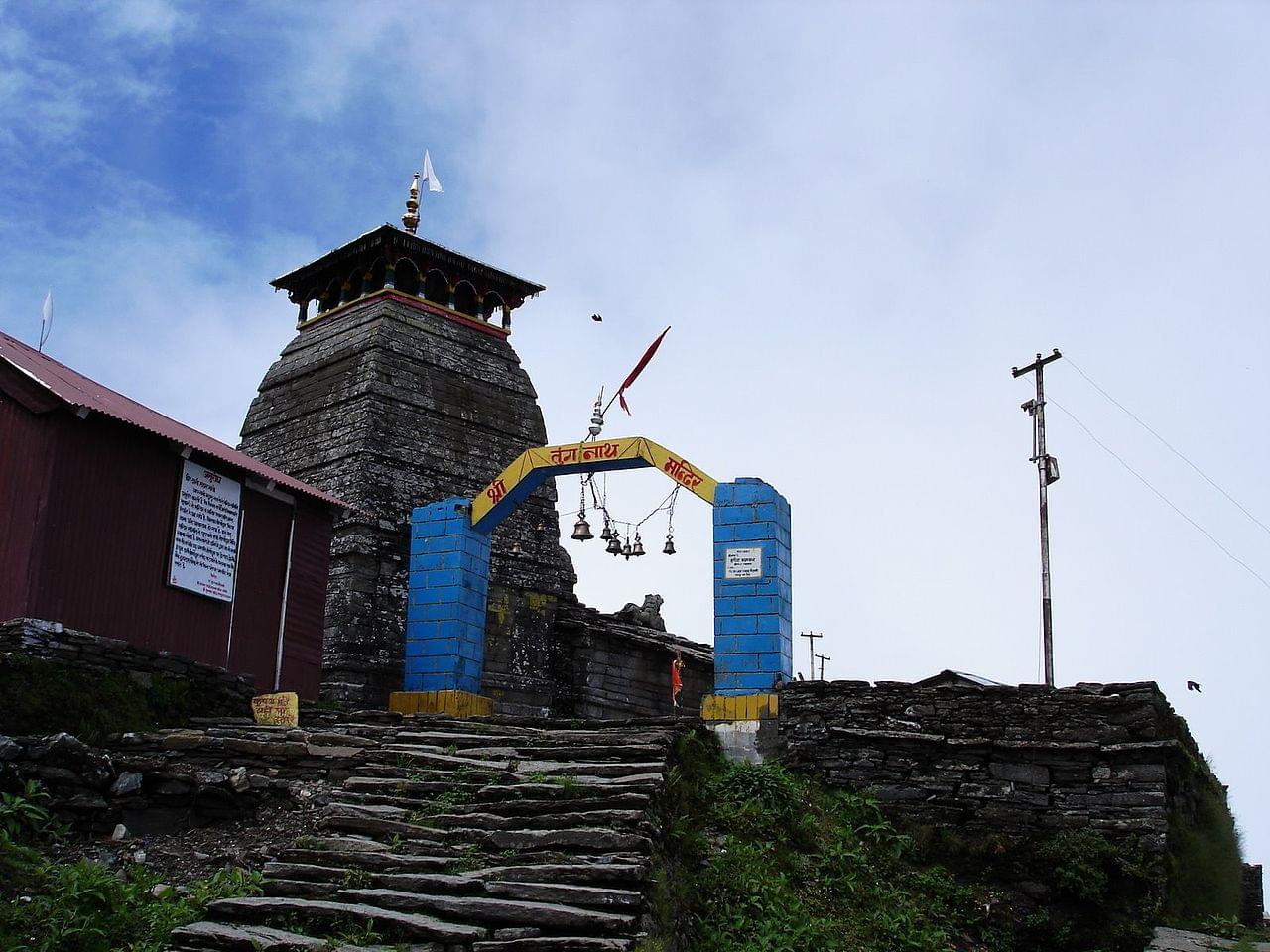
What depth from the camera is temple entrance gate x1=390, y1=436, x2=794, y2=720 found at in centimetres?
1430

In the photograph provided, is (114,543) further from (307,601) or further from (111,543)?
(307,601)

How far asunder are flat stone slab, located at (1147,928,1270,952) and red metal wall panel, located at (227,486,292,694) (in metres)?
10.0

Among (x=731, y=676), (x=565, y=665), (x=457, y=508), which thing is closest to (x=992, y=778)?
(x=731, y=676)

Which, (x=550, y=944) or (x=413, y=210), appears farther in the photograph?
(x=413, y=210)

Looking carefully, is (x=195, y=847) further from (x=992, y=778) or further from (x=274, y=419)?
(x=274, y=419)

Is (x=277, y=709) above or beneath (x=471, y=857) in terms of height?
above

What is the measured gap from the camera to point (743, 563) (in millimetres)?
14750

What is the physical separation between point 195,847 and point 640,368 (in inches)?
387

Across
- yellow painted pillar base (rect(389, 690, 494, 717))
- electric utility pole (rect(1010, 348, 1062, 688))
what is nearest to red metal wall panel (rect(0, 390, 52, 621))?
yellow painted pillar base (rect(389, 690, 494, 717))

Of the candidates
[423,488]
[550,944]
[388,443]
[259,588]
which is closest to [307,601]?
[259,588]

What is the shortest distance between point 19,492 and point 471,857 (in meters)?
6.69

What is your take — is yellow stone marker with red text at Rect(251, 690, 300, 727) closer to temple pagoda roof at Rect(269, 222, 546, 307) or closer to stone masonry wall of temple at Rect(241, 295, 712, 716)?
stone masonry wall of temple at Rect(241, 295, 712, 716)

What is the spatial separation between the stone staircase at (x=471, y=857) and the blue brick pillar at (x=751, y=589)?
2.29 metres

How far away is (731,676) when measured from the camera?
14.2m
